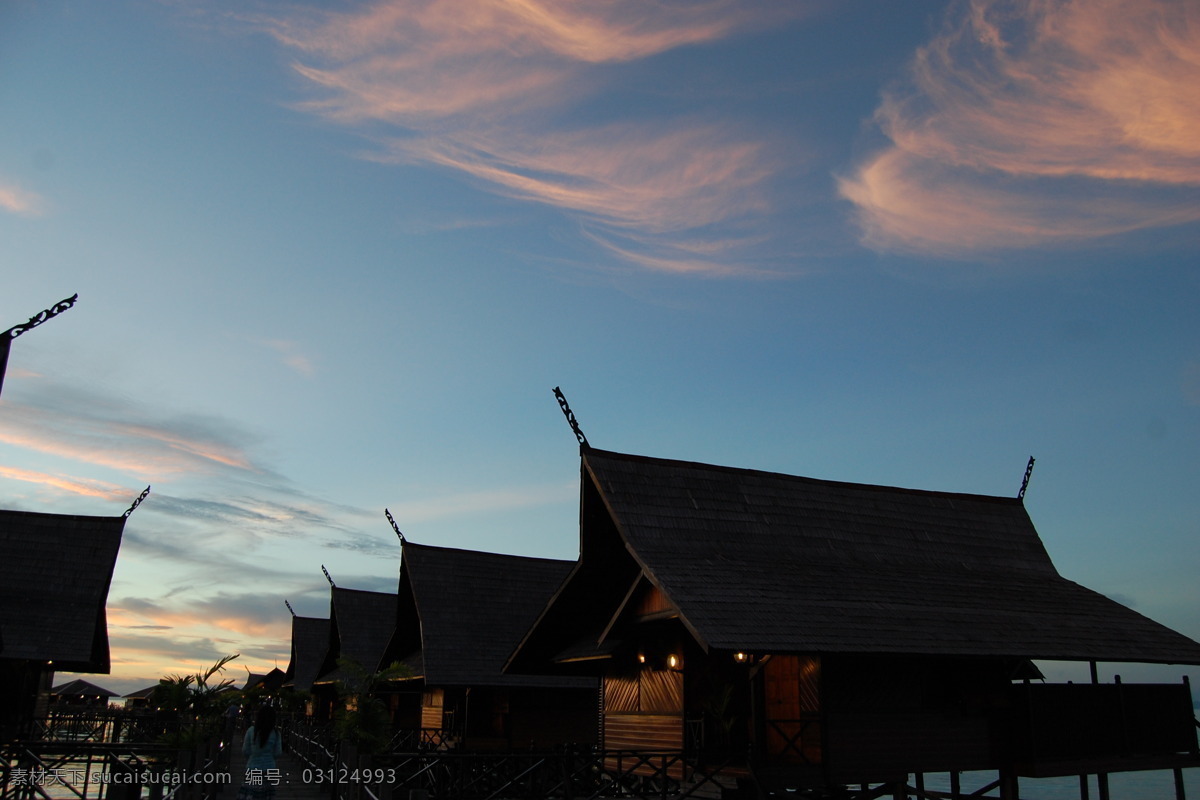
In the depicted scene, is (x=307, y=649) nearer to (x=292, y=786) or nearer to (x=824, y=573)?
(x=292, y=786)

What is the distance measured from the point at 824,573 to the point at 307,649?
152ft

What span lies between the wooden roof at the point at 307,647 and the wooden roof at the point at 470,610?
24.9 m

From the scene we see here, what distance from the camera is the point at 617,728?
68.8ft

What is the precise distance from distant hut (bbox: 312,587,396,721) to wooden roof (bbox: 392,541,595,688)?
19.5ft

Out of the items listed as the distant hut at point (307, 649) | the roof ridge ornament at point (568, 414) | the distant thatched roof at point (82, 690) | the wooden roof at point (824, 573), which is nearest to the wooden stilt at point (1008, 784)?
the wooden roof at point (824, 573)

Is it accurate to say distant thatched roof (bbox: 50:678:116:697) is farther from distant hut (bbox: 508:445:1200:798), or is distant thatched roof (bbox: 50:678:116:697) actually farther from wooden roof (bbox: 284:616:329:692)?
distant hut (bbox: 508:445:1200:798)

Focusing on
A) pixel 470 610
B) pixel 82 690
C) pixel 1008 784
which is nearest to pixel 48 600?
pixel 470 610

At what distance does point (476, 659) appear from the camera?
27844 millimetres

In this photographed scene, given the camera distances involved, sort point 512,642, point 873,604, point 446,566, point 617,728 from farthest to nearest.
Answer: point 446,566
point 512,642
point 617,728
point 873,604

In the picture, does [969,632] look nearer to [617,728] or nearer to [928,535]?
[928,535]

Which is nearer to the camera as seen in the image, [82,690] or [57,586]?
[57,586]

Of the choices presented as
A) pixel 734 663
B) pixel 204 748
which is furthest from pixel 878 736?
pixel 204 748

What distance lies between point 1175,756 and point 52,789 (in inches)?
1017

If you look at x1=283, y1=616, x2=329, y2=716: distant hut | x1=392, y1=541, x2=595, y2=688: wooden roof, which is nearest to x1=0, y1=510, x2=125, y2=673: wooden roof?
x1=392, y1=541, x2=595, y2=688: wooden roof
